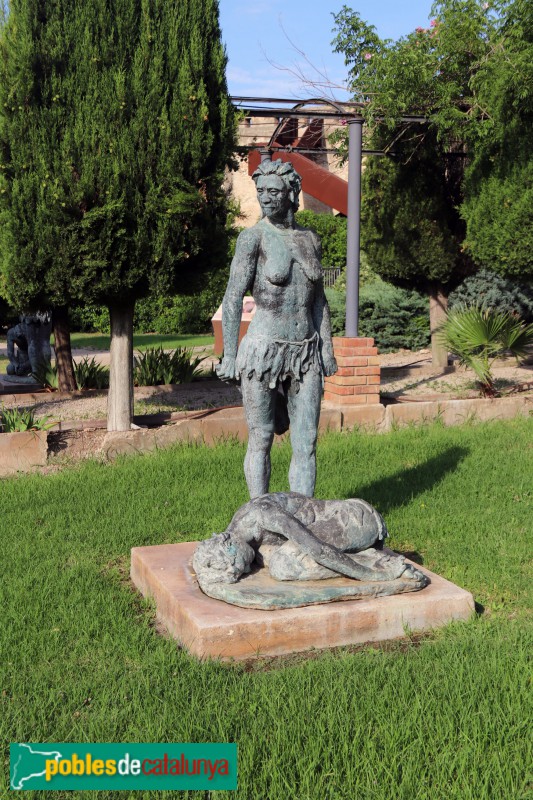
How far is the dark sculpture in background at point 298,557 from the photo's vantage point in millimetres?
3812

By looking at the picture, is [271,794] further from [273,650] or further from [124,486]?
[124,486]

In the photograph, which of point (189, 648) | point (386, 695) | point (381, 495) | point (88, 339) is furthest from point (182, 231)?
point (88, 339)

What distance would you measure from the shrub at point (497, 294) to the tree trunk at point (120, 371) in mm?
8901

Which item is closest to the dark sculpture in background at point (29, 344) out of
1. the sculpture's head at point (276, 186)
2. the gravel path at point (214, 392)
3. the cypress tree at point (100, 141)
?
the gravel path at point (214, 392)

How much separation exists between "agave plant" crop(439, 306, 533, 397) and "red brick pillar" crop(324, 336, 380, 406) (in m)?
1.49

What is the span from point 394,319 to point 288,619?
502 inches

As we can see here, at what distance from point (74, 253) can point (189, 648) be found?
183 inches

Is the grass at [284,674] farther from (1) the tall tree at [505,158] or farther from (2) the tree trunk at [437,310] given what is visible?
(2) the tree trunk at [437,310]

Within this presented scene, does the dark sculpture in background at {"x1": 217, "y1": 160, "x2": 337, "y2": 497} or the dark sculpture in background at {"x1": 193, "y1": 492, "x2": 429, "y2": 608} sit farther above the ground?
the dark sculpture in background at {"x1": 217, "y1": 160, "x2": 337, "y2": 497}

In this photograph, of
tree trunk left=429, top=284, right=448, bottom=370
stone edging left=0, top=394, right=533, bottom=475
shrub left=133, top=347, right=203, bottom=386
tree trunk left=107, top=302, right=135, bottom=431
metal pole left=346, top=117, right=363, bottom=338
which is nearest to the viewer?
stone edging left=0, top=394, right=533, bottom=475

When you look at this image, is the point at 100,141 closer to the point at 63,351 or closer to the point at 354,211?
the point at 354,211

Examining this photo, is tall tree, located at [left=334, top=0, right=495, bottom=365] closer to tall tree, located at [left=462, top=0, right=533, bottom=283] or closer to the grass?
tall tree, located at [left=462, top=0, right=533, bottom=283]

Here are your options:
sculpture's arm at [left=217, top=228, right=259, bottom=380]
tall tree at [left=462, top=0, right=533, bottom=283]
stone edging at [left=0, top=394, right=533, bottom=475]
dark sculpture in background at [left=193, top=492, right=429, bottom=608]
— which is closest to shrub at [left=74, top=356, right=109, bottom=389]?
stone edging at [left=0, top=394, right=533, bottom=475]

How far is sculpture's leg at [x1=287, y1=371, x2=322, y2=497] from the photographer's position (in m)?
4.46
